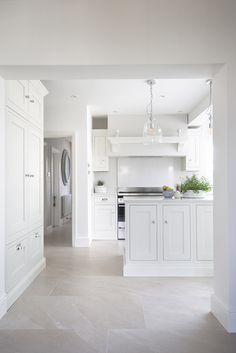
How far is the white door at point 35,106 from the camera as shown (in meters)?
3.18

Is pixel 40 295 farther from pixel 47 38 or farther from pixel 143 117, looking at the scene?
pixel 143 117

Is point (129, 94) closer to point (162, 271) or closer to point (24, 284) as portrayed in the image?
point (162, 271)

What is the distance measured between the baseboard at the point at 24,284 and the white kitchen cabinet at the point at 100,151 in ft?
8.86

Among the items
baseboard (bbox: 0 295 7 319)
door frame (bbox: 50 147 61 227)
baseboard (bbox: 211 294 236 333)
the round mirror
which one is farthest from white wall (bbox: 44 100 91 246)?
baseboard (bbox: 211 294 236 333)

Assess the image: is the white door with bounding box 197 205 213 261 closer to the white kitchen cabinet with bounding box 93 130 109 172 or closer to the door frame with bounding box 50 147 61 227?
the white kitchen cabinet with bounding box 93 130 109 172

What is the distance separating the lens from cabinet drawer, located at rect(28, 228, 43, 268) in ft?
10.6

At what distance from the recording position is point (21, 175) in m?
2.88

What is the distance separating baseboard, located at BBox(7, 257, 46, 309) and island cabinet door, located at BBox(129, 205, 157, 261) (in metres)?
1.22

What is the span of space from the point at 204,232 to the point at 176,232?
36 centimetres

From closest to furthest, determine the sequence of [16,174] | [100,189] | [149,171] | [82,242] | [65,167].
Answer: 1. [16,174]
2. [82,242]
3. [100,189]
4. [149,171]
5. [65,167]

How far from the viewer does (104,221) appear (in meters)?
5.64

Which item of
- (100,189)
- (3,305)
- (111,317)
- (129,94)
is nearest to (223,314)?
(111,317)

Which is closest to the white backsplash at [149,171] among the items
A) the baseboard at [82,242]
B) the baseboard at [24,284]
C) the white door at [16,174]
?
the baseboard at [82,242]

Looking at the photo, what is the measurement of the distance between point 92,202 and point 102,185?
0.61m
